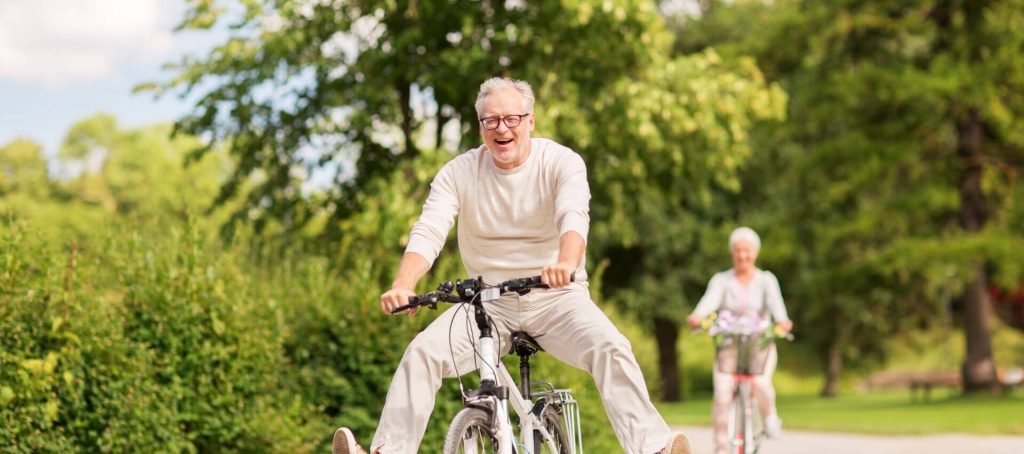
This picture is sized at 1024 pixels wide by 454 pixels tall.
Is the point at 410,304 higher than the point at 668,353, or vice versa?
the point at 668,353

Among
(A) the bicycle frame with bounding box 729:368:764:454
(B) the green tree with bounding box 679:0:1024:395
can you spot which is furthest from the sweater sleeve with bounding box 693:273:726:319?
(B) the green tree with bounding box 679:0:1024:395

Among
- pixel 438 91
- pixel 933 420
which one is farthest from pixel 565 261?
pixel 933 420

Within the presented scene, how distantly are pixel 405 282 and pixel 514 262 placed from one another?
51cm

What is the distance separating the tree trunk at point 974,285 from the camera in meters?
27.5

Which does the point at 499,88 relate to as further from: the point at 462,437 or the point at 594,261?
the point at 594,261

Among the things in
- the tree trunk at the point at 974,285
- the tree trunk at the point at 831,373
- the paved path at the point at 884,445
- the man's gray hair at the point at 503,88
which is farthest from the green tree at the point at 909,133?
the man's gray hair at the point at 503,88

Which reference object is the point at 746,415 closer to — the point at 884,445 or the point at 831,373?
the point at 884,445

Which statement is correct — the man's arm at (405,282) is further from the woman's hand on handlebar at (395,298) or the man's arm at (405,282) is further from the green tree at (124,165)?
the green tree at (124,165)

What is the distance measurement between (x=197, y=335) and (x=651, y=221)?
84.2 ft

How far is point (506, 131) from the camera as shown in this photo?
5125 mm

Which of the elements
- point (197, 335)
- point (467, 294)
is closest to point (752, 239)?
point (197, 335)

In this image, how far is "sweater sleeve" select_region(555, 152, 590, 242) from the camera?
4969 mm

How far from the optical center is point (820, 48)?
91.8ft

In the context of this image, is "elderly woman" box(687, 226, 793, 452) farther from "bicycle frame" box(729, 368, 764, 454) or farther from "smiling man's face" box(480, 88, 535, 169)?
"smiling man's face" box(480, 88, 535, 169)
